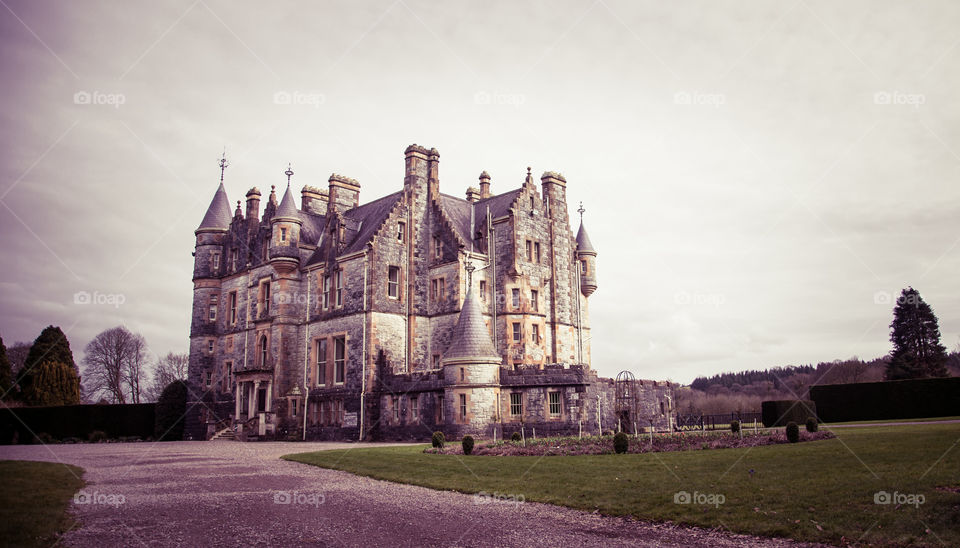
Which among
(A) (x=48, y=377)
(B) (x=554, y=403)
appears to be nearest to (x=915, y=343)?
(B) (x=554, y=403)

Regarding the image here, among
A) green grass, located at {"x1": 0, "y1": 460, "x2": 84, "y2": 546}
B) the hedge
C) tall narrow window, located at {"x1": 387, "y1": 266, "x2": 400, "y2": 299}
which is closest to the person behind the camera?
green grass, located at {"x1": 0, "y1": 460, "x2": 84, "y2": 546}

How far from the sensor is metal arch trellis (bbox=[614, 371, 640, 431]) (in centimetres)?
3534

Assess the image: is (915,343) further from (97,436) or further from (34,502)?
(97,436)

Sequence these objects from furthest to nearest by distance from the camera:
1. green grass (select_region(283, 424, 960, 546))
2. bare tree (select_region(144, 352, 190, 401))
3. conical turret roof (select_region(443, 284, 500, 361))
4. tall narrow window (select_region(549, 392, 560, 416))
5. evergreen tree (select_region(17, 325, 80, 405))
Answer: bare tree (select_region(144, 352, 190, 401)) < evergreen tree (select_region(17, 325, 80, 405)) < tall narrow window (select_region(549, 392, 560, 416)) < conical turret roof (select_region(443, 284, 500, 361)) < green grass (select_region(283, 424, 960, 546))

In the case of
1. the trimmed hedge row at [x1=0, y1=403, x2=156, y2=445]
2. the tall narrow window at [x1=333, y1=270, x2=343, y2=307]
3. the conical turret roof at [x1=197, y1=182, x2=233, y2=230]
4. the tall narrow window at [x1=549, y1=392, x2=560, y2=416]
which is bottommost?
the trimmed hedge row at [x1=0, y1=403, x2=156, y2=445]

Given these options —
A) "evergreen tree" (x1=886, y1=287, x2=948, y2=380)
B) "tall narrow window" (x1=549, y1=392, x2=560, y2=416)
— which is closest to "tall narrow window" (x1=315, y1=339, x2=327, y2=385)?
"tall narrow window" (x1=549, y1=392, x2=560, y2=416)

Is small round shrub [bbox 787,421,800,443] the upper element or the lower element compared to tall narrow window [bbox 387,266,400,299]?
lower

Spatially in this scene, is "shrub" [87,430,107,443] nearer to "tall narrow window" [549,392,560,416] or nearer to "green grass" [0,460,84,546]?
"green grass" [0,460,84,546]

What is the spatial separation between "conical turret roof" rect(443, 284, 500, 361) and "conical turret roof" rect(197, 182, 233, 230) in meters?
28.3

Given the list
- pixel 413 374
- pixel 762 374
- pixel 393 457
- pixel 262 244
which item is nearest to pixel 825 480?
pixel 393 457

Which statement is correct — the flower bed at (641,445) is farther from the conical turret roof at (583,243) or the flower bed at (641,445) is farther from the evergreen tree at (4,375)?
the evergreen tree at (4,375)

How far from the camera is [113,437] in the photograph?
46.0 meters

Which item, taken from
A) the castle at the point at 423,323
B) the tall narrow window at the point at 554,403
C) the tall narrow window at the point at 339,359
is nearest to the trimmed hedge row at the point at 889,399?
the castle at the point at 423,323

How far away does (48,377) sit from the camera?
51250mm
